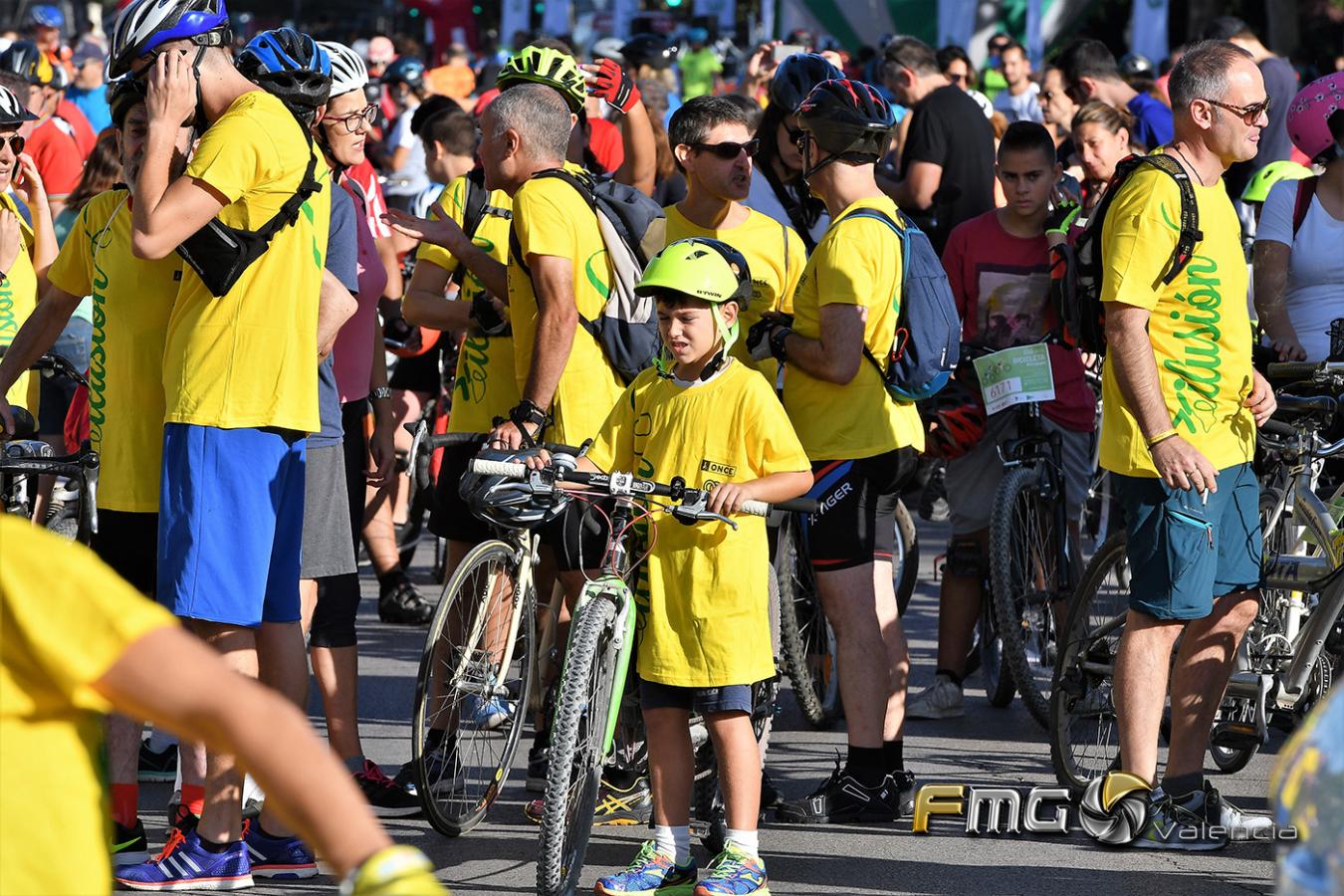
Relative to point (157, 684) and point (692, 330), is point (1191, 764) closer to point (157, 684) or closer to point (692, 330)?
point (692, 330)

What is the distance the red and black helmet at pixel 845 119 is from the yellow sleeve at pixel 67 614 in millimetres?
3902

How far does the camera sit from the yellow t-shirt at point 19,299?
669 cm

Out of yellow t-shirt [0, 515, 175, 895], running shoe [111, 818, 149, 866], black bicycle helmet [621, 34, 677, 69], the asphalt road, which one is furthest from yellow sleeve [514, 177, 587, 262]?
black bicycle helmet [621, 34, 677, 69]

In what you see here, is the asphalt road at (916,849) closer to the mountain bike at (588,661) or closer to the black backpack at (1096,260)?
the mountain bike at (588,661)

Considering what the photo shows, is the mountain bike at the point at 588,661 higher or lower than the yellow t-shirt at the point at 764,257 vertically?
lower

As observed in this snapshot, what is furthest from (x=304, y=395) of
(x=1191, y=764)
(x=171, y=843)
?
(x=1191, y=764)

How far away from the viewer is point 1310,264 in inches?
263

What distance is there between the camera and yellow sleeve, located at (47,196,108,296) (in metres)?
5.27

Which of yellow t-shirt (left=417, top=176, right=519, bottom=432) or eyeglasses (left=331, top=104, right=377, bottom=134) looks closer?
eyeglasses (left=331, top=104, right=377, bottom=134)

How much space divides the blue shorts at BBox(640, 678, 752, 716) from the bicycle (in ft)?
5.03

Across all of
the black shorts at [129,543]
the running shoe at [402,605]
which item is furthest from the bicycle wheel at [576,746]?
the running shoe at [402,605]

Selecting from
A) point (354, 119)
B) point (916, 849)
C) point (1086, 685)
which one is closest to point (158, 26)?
point (354, 119)

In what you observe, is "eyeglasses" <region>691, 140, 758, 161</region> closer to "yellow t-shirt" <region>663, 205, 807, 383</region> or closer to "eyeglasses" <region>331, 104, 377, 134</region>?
"yellow t-shirt" <region>663, 205, 807, 383</region>

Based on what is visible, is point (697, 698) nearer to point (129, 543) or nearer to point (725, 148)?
point (129, 543)
